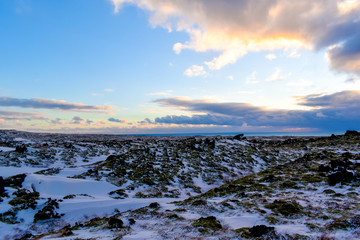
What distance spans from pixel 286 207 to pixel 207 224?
3757mm

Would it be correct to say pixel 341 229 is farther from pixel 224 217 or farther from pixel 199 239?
pixel 199 239

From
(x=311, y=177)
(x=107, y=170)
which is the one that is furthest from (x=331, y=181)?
(x=107, y=170)

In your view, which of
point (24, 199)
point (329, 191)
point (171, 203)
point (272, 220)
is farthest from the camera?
point (171, 203)

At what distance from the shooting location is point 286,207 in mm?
7801

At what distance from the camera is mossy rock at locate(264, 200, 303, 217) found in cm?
742

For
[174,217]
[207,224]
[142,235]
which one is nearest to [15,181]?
[142,235]

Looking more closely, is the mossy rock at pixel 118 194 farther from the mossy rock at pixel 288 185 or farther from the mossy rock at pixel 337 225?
the mossy rock at pixel 337 225

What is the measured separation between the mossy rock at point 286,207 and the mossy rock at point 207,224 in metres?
2.86

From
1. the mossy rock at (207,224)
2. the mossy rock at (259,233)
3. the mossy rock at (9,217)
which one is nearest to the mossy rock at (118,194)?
the mossy rock at (9,217)

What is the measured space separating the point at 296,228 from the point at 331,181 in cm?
802

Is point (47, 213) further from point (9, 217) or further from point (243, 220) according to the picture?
point (243, 220)

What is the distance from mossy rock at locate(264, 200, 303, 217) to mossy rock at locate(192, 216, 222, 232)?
286cm

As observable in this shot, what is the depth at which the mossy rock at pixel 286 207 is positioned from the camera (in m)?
7.42

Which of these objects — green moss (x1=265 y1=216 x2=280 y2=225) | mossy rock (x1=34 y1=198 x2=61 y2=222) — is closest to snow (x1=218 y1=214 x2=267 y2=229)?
green moss (x1=265 y1=216 x2=280 y2=225)
